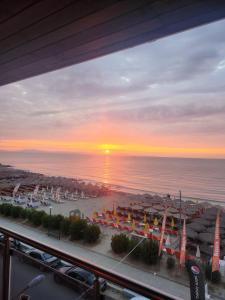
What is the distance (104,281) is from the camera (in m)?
0.79

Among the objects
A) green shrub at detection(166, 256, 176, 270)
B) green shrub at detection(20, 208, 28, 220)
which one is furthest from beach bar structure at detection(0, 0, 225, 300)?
green shrub at detection(20, 208, 28, 220)

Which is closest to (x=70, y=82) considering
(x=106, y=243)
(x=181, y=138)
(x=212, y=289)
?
(x=212, y=289)

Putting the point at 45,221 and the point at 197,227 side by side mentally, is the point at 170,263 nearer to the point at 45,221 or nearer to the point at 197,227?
the point at 197,227

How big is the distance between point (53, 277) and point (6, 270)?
32 cm

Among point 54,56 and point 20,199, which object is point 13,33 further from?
point 20,199

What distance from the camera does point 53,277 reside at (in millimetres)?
1025

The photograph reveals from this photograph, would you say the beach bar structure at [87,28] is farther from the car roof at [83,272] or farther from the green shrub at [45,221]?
the green shrub at [45,221]

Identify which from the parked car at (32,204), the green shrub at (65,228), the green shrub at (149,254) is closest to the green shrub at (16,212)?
the parked car at (32,204)

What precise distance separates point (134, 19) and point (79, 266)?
34.0 inches

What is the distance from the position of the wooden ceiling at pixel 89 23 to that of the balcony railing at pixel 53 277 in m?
0.83

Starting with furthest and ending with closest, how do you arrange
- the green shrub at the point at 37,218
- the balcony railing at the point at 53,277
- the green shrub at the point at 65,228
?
the green shrub at the point at 37,218
the green shrub at the point at 65,228
the balcony railing at the point at 53,277

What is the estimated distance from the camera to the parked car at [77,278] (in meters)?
0.83

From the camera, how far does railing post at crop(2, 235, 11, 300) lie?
1.18 m

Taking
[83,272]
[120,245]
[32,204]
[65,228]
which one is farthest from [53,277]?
[32,204]
